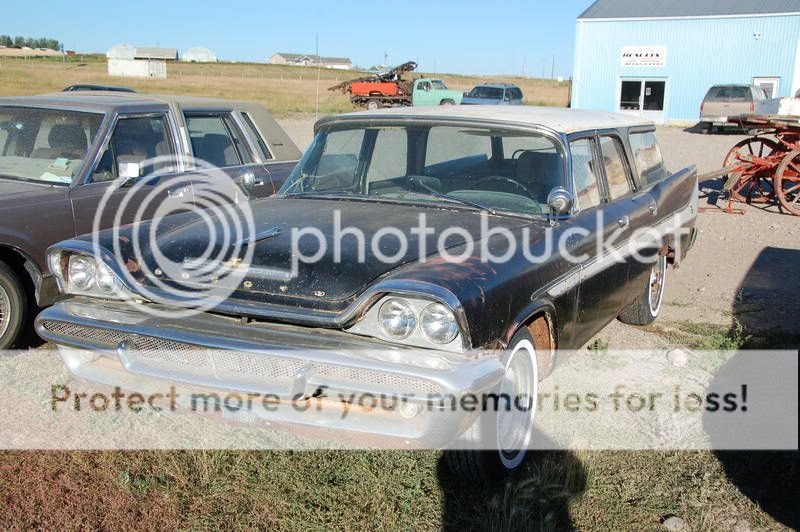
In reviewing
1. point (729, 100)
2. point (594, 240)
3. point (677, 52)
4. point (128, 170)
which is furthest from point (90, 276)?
point (677, 52)

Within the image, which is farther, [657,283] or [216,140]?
[216,140]

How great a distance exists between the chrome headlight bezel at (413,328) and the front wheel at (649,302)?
287 cm

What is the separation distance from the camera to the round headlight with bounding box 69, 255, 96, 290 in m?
3.67

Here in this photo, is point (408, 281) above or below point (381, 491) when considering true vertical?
above

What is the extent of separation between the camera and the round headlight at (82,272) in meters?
3.67

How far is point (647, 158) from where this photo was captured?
5.65 meters

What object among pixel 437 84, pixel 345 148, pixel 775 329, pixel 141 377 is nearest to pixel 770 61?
pixel 437 84

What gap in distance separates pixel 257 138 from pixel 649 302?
11.9 feet

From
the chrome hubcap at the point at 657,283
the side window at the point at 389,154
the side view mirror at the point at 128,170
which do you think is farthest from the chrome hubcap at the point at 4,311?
the chrome hubcap at the point at 657,283

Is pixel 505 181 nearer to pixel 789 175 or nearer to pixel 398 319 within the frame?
pixel 398 319

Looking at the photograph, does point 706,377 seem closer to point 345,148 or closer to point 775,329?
point 775,329

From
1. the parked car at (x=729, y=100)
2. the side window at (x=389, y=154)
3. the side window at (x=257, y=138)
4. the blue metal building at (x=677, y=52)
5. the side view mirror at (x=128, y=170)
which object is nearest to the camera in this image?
the side window at (x=389, y=154)

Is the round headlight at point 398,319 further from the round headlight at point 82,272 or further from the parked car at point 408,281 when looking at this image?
the round headlight at point 82,272

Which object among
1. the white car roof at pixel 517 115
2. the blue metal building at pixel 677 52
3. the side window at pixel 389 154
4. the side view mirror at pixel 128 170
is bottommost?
the side view mirror at pixel 128 170
